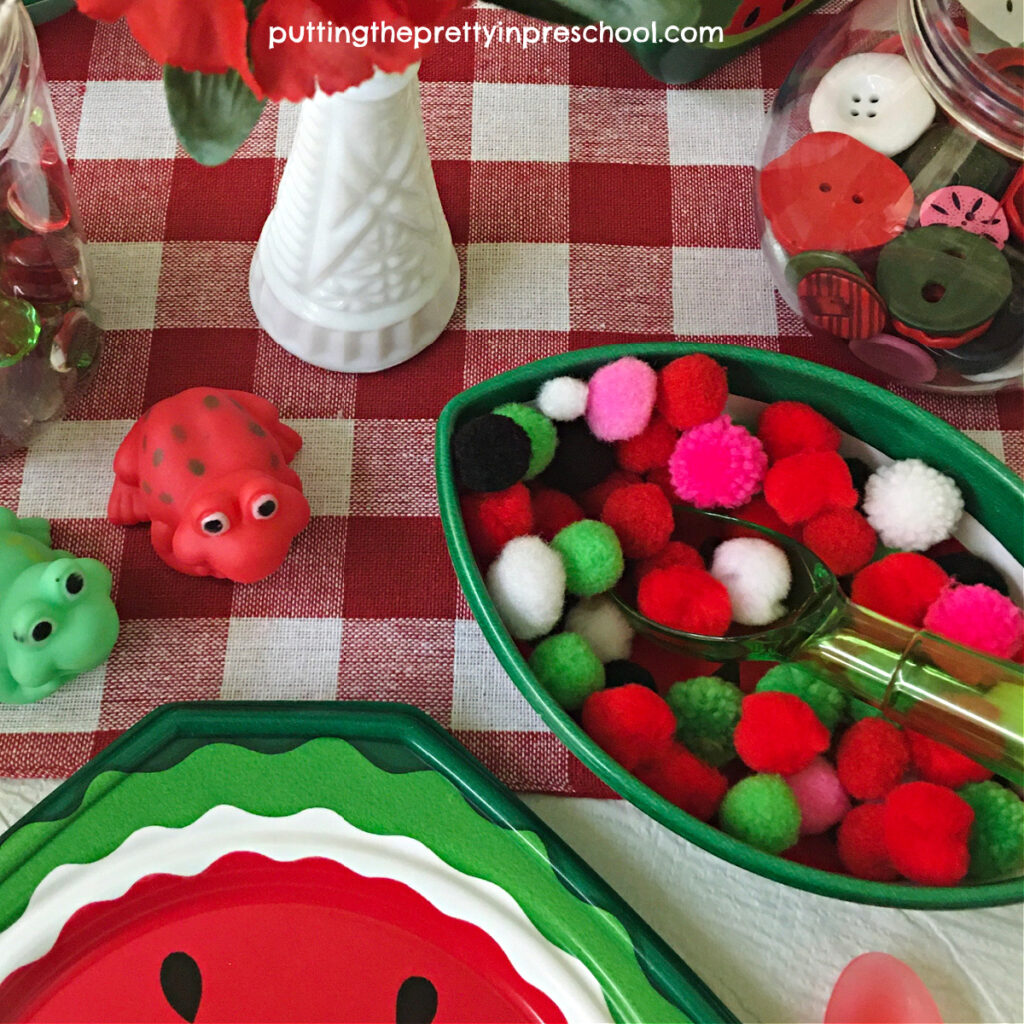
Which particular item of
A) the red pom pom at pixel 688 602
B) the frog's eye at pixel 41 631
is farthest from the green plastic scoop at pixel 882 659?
the frog's eye at pixel 41 631

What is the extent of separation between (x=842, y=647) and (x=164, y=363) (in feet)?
1.01

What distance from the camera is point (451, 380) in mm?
460

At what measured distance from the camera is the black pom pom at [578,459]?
1.32 ft

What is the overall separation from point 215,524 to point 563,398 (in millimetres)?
136

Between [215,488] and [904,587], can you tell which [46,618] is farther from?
[904,587]

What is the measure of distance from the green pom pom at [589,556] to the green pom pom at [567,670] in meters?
0.02

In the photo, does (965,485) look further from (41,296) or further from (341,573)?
(41,296)

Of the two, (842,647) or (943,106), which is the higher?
(943,106)

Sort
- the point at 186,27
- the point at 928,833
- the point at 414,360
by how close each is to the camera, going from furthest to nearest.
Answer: the point at 414,360
the point at 928,833
the point at 186,27

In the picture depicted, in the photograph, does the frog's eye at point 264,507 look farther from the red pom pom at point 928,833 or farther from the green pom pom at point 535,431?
the red pom pom at point 928,833

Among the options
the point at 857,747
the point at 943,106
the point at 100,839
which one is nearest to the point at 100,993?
the point at 100,839

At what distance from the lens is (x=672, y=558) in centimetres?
39

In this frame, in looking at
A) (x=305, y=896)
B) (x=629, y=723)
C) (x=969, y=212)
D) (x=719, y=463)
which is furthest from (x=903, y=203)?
(x=305, y=896)

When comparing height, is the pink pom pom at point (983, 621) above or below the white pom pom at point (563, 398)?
below
